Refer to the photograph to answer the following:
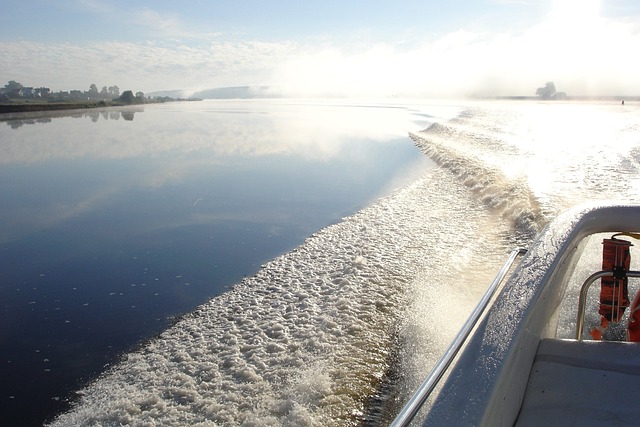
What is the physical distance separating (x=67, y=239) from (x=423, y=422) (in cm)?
753

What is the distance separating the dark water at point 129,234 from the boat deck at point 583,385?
325cm

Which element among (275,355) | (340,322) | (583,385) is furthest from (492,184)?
(583,385)

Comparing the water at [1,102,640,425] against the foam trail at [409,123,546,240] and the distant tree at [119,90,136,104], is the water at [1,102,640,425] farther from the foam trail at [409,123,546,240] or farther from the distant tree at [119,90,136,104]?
the distant tree at [119,90,136,104]

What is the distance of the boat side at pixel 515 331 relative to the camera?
4.85 ft

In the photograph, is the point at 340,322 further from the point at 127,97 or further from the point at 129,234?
the point at 127,97

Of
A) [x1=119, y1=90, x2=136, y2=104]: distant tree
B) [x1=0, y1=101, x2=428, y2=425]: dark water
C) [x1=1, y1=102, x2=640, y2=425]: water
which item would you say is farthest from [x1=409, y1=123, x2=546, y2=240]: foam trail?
[x1=119, y1=90, x2=136, y2=104]: distant tree

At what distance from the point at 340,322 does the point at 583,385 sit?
2755mm

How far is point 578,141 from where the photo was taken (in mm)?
16578

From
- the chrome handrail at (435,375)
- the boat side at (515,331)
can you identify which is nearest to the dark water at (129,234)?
the chrome handrail at (435,375)

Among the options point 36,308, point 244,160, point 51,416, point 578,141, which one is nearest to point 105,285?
point 36,308

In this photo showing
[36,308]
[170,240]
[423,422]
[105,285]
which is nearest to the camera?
[423,422]

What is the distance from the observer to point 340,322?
4637mm

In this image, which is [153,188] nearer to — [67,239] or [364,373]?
[67,239]

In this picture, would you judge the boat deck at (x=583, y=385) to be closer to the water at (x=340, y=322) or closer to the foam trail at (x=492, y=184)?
the water at (x=340, y=322)
